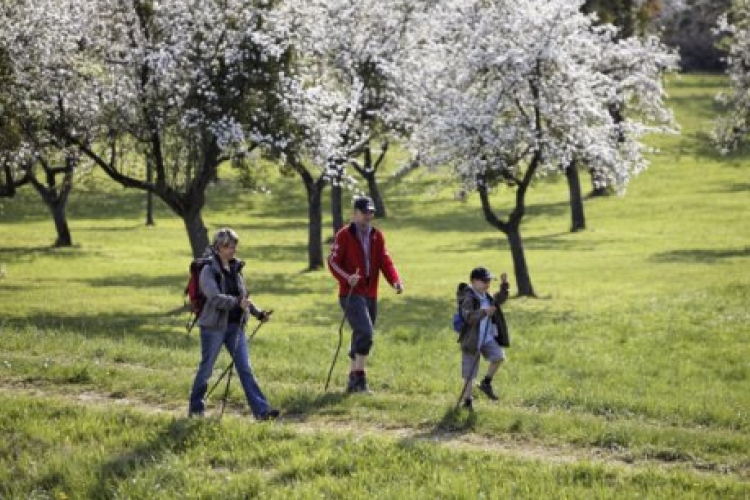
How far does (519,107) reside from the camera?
33.4 metres

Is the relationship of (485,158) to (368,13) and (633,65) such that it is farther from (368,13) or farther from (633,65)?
(633,65)

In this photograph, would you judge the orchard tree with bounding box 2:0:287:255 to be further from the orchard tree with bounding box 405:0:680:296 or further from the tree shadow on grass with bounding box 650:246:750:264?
the tree shadow on grass with bounding box 650:246:750:264

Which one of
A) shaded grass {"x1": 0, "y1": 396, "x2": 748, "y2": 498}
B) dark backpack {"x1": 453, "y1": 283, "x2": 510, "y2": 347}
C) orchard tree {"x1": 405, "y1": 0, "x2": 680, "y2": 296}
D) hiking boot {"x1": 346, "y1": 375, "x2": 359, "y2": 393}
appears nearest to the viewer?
shaded grass {"x1": 0, "y1": 396, "x2": 748, "y2": 498}

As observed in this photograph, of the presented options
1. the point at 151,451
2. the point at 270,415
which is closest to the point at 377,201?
the point at 270,415

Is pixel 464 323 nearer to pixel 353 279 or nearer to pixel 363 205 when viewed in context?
pixel 353 279

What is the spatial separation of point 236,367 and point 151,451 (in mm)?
2127

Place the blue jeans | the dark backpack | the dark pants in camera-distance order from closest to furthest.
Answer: the blue jeans
the dark backpack
the dark pants

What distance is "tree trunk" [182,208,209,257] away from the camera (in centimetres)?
3081

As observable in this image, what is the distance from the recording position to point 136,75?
29031 millimetres

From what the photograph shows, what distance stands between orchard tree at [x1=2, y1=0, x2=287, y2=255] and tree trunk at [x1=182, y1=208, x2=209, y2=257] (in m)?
1.15

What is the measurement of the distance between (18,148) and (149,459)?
799 inches

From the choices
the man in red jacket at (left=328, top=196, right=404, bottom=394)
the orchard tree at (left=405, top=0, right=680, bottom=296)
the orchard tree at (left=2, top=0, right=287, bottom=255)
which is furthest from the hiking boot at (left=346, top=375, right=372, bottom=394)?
the orchard tree at (left=405, top=0, right=680, bottom=296)

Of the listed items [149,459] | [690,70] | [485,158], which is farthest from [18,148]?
[690,70]

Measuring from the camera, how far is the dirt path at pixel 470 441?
35.7 feet
